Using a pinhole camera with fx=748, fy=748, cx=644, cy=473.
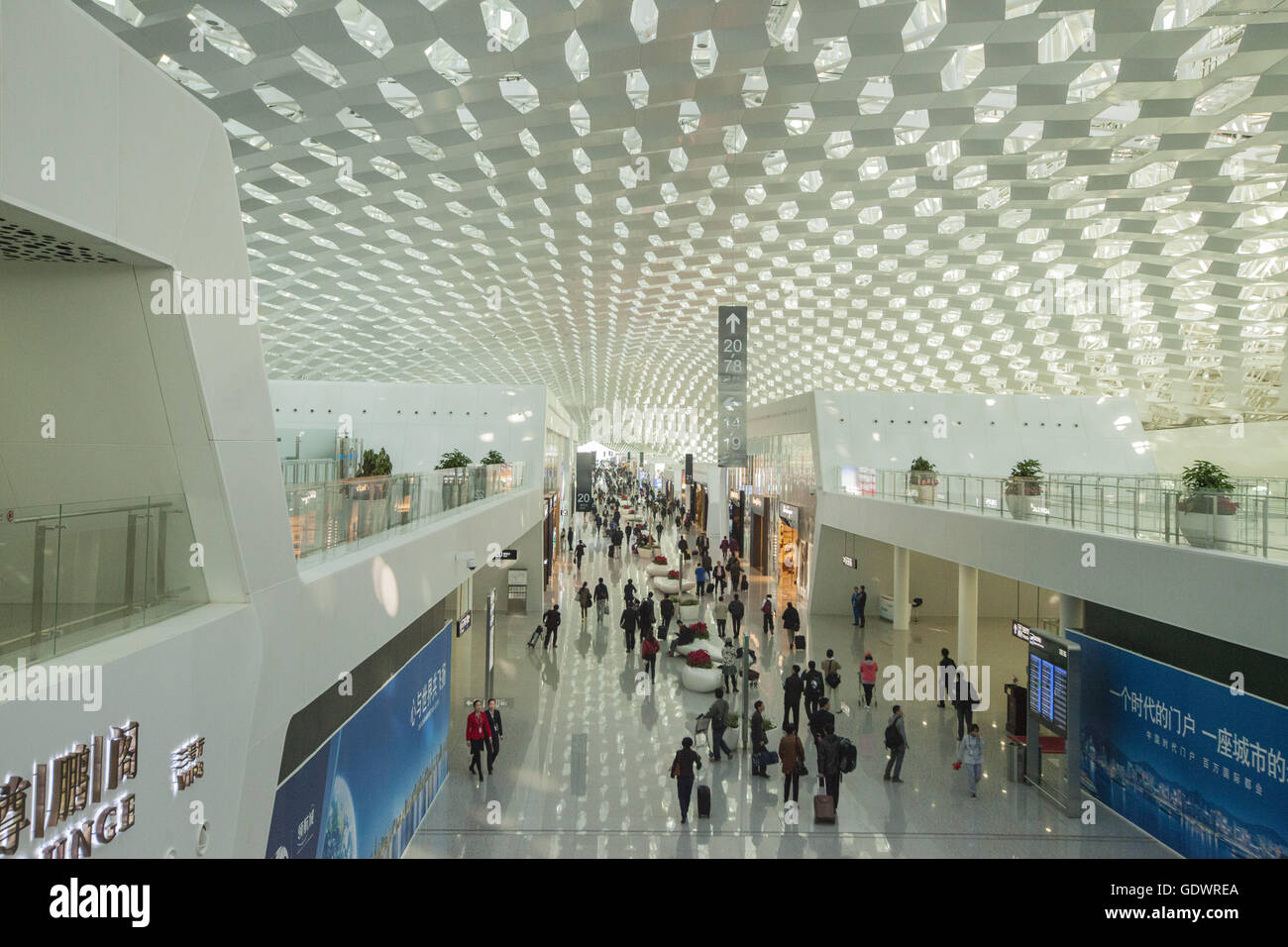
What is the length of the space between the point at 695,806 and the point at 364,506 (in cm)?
547

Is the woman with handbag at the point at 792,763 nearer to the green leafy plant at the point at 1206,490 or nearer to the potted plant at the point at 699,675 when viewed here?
the potted plant at the point at 699,675

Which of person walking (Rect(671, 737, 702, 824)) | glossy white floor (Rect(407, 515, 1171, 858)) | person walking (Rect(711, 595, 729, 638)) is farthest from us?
person walking (Rect(711, 595, 729, 638))

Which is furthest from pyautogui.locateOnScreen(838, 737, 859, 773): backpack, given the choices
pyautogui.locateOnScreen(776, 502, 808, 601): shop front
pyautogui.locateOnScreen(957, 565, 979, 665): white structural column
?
pyautogui.locateOnScreen(776, 502, 808, 601): shop front

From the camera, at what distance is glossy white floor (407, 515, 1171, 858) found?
8297 mm

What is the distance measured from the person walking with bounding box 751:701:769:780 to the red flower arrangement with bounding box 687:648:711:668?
155 inches

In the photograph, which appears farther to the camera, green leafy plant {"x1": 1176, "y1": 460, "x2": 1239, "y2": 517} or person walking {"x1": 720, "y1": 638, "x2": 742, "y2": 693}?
person walking {"x1": 720, "y1": 638, "x2": 742, "y2": 693}

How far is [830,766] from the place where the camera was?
9156 millimetres

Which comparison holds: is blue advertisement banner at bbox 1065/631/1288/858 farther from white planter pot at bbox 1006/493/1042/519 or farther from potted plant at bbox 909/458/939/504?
potted plant at bbox 909/458/939/504

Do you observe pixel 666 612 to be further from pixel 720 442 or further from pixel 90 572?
pixel 90 572

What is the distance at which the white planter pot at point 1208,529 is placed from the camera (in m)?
7.42
